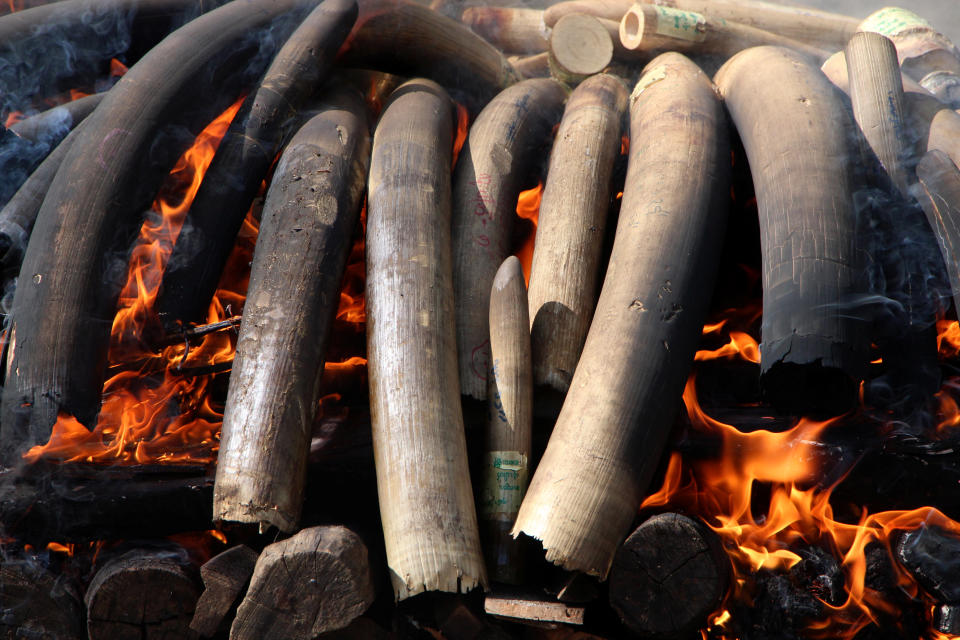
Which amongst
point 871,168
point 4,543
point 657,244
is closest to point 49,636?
point 4,543

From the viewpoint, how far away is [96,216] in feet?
12.2

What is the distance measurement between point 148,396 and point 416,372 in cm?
145

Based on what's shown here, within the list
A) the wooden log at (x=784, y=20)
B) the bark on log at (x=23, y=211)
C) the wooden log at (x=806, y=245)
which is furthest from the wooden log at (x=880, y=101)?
the bark on log at (x=23, y=211)

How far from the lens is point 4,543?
329 cm

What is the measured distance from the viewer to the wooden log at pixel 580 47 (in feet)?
17.9

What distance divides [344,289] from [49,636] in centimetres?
210

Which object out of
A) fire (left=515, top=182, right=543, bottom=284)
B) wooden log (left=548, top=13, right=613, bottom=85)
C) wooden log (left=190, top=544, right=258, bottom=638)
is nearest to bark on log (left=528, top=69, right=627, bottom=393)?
fire (left=515, top=182, right=543, bottom=284)

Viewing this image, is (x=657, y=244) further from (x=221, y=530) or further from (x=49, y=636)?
(x=49, y=636)

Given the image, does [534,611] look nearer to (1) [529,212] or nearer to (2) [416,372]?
(2) [416,372]

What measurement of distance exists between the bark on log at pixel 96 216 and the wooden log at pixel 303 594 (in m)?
1.18

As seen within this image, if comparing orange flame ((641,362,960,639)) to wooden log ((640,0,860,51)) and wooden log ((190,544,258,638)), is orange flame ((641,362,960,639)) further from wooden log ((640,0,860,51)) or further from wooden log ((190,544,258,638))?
wooden log ((640,0,860,51))

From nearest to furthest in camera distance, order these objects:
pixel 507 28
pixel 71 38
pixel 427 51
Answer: pixel 427 51, pixel 71 38, pixel 507 28

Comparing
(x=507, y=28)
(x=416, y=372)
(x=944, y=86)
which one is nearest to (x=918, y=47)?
(x=944, y=86)

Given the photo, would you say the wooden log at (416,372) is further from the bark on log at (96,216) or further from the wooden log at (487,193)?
the bark on log at (96,216)
